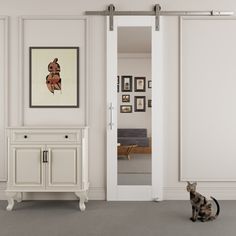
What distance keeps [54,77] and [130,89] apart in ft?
2.87

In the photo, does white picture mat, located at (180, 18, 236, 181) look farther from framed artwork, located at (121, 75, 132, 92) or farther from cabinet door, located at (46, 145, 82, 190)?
cabinet door, located at (46, 145, 82, 190)

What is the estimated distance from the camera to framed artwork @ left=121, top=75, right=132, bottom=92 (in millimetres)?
4250

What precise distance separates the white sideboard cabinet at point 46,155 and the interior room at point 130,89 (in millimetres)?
388

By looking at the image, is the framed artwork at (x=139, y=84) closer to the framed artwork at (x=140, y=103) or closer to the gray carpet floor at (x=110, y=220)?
the framed artwork at (x=140, y=103)

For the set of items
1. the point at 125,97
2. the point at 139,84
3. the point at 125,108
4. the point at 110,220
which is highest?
the point at 139,84

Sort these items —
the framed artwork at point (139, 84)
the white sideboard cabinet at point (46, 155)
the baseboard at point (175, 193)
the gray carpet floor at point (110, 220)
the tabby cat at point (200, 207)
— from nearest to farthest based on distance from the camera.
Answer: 1. the gray carpet floor at point (110, 220)
2. the tabby cat at point (200, 207)
3. the white sideboard cabinet at point (46, 155)
4. the framed artwork at point (139, 84)
5. the baseboard at point (175, 193)

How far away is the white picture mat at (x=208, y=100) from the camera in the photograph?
435 cm

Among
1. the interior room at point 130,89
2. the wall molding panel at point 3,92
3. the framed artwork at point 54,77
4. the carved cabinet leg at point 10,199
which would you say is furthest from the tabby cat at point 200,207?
the wall molding panel at point 3,92

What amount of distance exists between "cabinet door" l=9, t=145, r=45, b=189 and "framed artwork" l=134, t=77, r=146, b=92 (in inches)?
48.8

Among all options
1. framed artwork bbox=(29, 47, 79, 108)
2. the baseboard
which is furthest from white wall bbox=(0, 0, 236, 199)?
framed artwork bbox=(29, 47, 79, 108)

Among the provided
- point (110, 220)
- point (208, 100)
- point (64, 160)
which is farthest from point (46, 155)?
point (208, 100)

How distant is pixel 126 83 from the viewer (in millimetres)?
4266

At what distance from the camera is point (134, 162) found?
167 inches

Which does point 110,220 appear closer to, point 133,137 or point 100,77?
point 133,137
